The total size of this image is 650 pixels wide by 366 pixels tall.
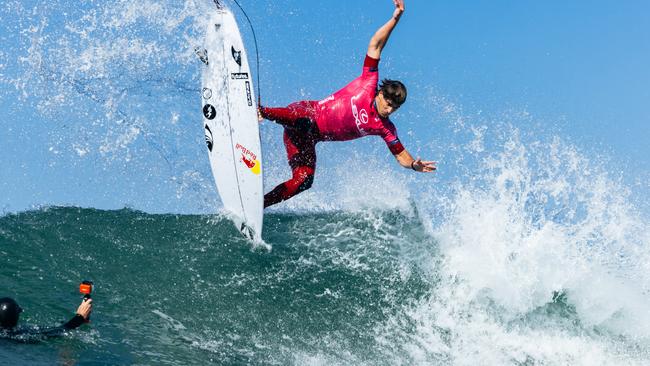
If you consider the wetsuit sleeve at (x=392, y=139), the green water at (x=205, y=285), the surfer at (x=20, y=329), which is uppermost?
the wetsuit sleeve at (x=392, y=139)

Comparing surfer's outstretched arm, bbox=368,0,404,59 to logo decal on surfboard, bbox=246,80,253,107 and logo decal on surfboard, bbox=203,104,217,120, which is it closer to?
logo decal on surfboard, bbox=246,80,253,107

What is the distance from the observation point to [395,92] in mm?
7426

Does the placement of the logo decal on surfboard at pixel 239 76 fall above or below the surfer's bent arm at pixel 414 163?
above

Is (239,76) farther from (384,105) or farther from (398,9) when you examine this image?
(398,9)

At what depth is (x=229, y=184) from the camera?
8656mm

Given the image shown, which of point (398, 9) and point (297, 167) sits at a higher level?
point (398, 9)

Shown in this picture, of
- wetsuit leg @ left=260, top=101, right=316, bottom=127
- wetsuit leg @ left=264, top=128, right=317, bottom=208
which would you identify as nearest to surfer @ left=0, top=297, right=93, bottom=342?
wetsuit leg @ left=264, top=128, right=317, bottom=208

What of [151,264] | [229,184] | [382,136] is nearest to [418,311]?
[382,136]

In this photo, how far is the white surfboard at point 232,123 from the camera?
26.0 ft

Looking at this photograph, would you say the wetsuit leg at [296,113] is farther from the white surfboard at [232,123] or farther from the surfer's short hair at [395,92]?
the surfer's short hair at [395,92]

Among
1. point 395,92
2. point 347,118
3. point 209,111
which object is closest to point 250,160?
point 209,111

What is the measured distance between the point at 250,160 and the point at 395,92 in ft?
6.14

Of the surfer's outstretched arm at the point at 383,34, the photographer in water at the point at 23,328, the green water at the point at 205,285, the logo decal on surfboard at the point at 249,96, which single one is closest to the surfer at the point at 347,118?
the surfer's outstretched arm at the point at 383,34

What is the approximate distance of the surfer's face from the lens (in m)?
7.51
